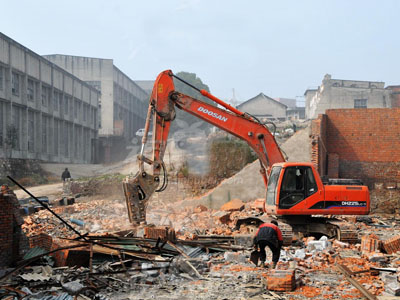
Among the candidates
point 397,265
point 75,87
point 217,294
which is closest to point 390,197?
point 397,265

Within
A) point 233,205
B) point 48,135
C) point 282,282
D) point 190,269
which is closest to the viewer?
point 282,282

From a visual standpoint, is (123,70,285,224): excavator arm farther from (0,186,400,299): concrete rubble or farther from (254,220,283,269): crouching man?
(254,220,283,269): crouching man

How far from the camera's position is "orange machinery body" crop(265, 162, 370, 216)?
399 inches

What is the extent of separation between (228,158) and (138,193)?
1038 centimetres

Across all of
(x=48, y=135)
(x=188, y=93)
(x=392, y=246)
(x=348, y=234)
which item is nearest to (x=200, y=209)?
(x=348, y=234)

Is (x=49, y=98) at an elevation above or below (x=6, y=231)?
above

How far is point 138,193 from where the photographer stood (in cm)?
1001

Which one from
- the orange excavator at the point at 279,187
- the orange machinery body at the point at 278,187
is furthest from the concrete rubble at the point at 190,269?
the orange machinery body at the point at 278,187

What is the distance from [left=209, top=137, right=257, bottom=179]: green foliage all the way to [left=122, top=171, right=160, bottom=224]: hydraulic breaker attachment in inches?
377

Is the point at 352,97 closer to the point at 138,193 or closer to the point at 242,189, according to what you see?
the point at 242,189

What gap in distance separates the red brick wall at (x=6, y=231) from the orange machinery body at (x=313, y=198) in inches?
225

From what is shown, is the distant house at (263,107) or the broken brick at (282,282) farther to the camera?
the distant house at (263,107)

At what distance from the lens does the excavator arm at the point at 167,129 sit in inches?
393

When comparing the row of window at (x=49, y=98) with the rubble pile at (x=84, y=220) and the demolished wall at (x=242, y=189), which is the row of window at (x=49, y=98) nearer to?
the rubble pile at (x=84, y=220)
